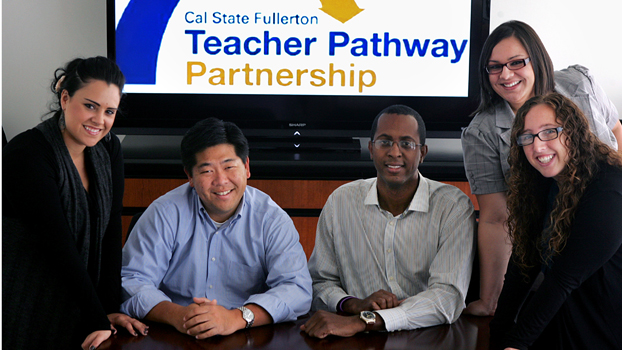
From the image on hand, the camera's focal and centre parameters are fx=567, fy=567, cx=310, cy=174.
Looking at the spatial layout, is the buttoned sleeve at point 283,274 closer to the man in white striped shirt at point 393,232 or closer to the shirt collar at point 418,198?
the man in white striped shirt at point 393,232

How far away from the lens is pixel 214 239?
1.75m

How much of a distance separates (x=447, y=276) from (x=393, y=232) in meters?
0.24

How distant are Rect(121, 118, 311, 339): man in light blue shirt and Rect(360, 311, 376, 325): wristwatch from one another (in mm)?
240

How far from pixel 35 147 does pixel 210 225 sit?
0.54m

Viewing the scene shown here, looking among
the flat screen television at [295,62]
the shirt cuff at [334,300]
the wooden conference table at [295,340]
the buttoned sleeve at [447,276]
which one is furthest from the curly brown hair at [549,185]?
the flat screen television at [295,62]

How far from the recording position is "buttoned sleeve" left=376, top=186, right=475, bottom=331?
1500 millimetres

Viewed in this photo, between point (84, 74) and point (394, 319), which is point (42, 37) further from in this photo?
point (394, 319)

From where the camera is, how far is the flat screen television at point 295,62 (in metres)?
3.21

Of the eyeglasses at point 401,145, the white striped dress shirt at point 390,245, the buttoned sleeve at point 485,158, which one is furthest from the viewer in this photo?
the buttoned sleeve at point 485,158

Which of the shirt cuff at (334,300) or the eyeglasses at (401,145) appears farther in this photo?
the eyeglasses at (401,145)

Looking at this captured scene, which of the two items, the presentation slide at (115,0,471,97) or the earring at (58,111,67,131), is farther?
the presentation slide at (115,0,471,97)

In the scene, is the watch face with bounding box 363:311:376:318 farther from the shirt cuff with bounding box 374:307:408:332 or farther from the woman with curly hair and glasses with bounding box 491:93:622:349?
the woman with curly hair and glasses with bounding box 491:93:622:349

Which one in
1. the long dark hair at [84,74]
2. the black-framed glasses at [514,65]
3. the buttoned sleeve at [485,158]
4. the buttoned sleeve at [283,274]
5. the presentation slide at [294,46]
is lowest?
the buttoned sleeve at [283,274]

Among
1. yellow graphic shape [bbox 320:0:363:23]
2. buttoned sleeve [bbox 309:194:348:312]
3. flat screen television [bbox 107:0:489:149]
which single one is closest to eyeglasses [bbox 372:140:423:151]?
buttoned sleeve [bbox 309:194:348:312]
